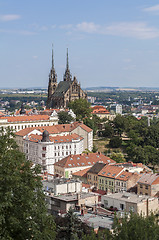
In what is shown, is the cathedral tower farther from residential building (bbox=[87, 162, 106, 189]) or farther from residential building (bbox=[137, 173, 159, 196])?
residential building (bbox=[137, 173, 159, 196])

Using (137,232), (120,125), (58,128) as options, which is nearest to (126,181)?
(137,232)

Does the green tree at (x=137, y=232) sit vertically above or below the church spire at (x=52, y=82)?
below

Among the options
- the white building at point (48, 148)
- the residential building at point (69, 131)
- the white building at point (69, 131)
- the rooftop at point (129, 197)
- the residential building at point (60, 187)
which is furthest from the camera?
the white building at point (69, 131)

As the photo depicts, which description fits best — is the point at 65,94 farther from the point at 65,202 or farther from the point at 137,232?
the point at 137,232

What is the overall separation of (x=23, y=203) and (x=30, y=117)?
97842 millimetres

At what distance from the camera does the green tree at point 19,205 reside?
2428 centimetres

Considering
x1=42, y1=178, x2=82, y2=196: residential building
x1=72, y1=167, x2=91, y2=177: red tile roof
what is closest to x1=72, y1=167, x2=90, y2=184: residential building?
x1=72, y1=167, x2=91, y2=177: red tile roof

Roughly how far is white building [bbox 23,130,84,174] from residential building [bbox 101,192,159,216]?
37080mm

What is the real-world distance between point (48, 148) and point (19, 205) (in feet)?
224

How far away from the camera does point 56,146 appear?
313ft

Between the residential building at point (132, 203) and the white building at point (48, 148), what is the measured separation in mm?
37080

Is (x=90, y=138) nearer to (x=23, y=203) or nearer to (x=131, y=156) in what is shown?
(x=131, y=156)

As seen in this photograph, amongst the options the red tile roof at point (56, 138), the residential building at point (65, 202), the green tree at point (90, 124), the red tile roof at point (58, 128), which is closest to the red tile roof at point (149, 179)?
the residential building at point (65, 202)

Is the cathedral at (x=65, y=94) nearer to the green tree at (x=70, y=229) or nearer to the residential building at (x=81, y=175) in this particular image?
the residential building at (x=81, y=175)
